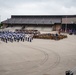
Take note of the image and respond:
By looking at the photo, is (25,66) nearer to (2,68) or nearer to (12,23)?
(2,68)

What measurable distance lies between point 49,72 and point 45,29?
209ft

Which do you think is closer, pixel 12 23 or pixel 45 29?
pixel 45 29

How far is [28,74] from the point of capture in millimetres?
12977

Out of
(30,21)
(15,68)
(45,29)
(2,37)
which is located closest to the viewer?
(15,68)

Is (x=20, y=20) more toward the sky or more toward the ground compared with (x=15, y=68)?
more toward the sky

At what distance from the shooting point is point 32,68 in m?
14.6

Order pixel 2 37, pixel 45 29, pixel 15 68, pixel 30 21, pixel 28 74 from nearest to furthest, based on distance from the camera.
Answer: pixel 28 74 → pixel 15 68 → pixel 2 37 → pixel 45 29 → pixel 30 21

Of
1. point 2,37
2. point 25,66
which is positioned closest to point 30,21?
point 2,37

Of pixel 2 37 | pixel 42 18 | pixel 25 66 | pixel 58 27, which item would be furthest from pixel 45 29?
pixel 25 66

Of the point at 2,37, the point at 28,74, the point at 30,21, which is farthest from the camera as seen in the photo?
the point at 30,21

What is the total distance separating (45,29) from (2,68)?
6302 cm

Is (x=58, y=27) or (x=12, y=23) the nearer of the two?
(x=58, y=27)

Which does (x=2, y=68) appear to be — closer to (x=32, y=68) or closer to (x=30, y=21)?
(x=32, y=68)

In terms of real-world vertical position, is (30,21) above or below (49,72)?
above
